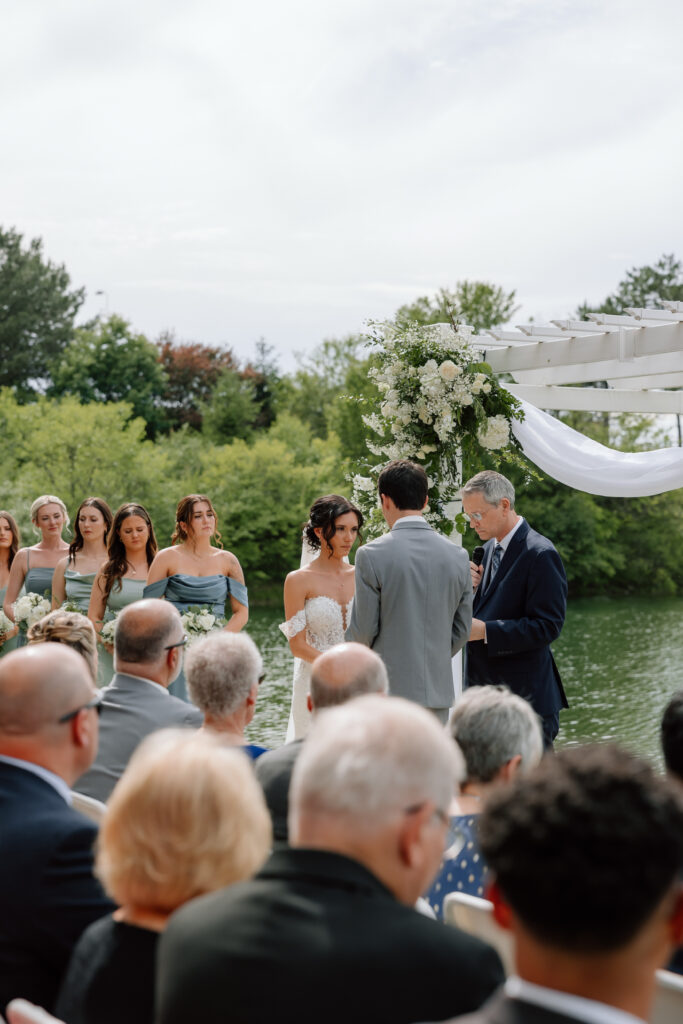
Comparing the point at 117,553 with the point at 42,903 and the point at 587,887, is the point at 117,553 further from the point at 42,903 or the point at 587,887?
the point at 587,887

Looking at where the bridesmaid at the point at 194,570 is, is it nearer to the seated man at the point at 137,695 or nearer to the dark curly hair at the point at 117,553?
the dark curly hair at the point at 117,553

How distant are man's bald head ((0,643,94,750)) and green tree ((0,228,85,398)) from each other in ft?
123

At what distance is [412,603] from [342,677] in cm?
181

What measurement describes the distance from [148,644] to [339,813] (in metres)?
2.06

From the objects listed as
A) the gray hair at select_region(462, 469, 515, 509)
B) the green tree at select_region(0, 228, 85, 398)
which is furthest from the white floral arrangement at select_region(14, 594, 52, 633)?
the green tree at select_region(0, 228, 85, 398)

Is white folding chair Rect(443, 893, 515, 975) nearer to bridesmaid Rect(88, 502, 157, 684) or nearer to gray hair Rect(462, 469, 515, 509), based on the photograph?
gray hair Rect(462, 469, 515, 509)

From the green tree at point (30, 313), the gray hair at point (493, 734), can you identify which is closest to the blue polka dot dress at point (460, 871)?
the gray hair at point (493, 734)

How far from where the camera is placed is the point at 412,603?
464 centimetres

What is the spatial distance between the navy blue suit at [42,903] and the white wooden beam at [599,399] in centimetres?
589

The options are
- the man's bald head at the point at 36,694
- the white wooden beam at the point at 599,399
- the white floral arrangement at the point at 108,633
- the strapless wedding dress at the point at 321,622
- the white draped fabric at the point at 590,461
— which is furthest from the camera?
the white wooden beam at the point at 599,399

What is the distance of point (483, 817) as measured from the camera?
125 cm

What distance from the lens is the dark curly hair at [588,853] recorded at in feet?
3.77

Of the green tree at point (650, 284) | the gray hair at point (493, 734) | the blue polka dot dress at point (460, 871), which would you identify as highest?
the green tree at point (650, 284)

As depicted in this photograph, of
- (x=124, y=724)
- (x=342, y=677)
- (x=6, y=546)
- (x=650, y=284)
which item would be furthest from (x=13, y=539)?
(x=650, y=284)
